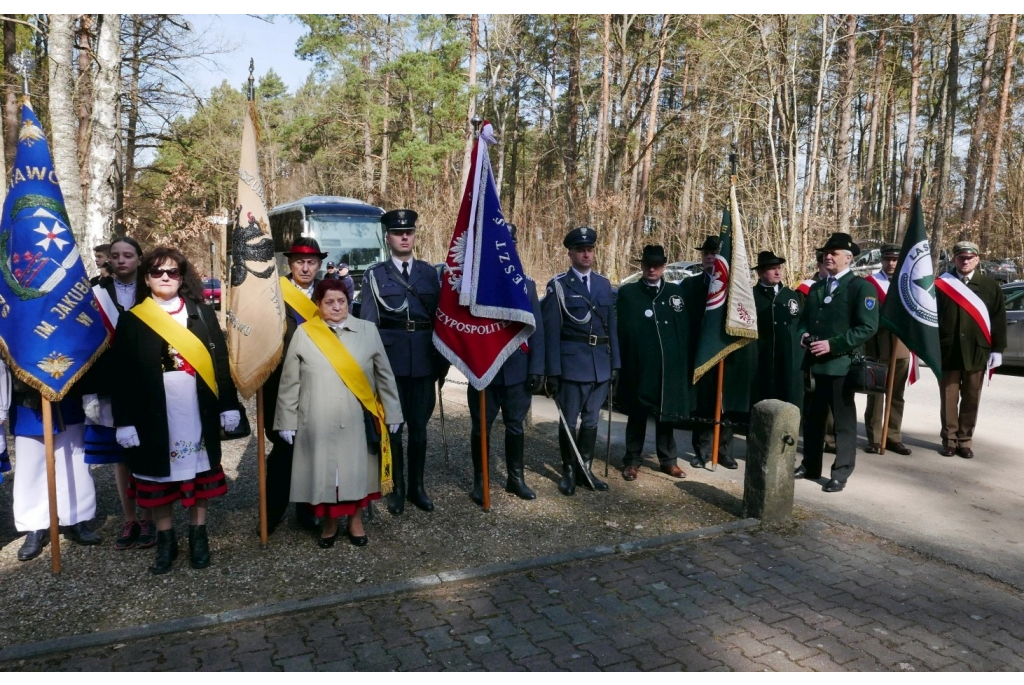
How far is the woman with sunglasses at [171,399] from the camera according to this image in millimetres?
→ 4465

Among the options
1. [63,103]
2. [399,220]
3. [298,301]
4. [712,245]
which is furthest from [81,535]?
[63,103]

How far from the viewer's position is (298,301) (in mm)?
5422

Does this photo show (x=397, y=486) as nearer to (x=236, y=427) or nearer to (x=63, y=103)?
(x=236, y=427)

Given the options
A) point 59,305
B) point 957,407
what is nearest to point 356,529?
point 59,305

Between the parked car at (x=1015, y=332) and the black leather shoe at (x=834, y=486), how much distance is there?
29.3 feet

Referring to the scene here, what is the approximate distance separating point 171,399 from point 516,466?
265cm

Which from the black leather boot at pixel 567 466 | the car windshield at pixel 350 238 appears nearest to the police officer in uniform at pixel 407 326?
the black leather boot at pixel 567 466

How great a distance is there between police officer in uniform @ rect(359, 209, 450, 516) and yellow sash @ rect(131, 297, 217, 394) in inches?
52.1

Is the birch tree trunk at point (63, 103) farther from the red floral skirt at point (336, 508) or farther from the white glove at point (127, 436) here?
the red floral skirt at point (336, 508)

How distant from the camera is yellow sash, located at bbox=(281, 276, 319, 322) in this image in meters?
5.39

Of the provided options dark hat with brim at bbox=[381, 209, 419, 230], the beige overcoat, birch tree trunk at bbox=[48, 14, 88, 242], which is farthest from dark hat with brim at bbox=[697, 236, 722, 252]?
birch tree trunk at bbox=[48, 14, 88, 242]

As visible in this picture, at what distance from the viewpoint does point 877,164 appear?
162 ft

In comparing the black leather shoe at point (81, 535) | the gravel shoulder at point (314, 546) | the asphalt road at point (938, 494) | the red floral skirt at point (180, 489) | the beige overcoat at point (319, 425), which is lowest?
the asphalt road at point (938, 494)

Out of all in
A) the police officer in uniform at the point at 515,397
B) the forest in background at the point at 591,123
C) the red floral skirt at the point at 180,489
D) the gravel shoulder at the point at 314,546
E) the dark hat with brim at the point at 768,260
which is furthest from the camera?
the forest in background at the point at 591,123
